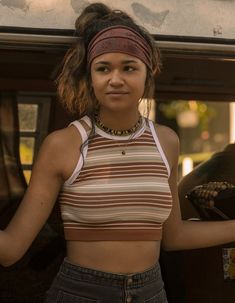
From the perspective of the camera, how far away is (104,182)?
196cm

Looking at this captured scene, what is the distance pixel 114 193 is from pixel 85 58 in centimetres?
44

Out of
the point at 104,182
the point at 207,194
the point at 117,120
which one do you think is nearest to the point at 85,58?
the point at 117,120

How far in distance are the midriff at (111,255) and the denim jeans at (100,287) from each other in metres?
0.02

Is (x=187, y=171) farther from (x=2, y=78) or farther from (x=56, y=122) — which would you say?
(x=2, y=78)

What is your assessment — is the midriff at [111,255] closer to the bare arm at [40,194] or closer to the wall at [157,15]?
the bare arm at [40,194]

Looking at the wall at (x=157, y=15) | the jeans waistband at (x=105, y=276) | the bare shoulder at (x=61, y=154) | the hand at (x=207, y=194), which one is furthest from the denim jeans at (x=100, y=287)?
the hand at (x=207, y=194)

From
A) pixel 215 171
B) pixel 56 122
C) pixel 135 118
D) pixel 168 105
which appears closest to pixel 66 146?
pixel 135 118

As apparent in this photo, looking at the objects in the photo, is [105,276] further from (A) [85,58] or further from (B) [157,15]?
(B) [157,15]

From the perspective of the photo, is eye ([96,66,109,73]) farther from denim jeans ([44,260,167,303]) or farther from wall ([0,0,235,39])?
denim jeans ([44,260,167,303])

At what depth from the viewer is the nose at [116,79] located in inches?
75.6

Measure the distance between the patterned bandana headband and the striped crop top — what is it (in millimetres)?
260

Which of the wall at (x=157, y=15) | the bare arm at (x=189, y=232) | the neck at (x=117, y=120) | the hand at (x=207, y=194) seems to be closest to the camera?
the wall at (x=157, y=15)

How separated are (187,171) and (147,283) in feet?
6.09

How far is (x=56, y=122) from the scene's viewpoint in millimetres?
3316
